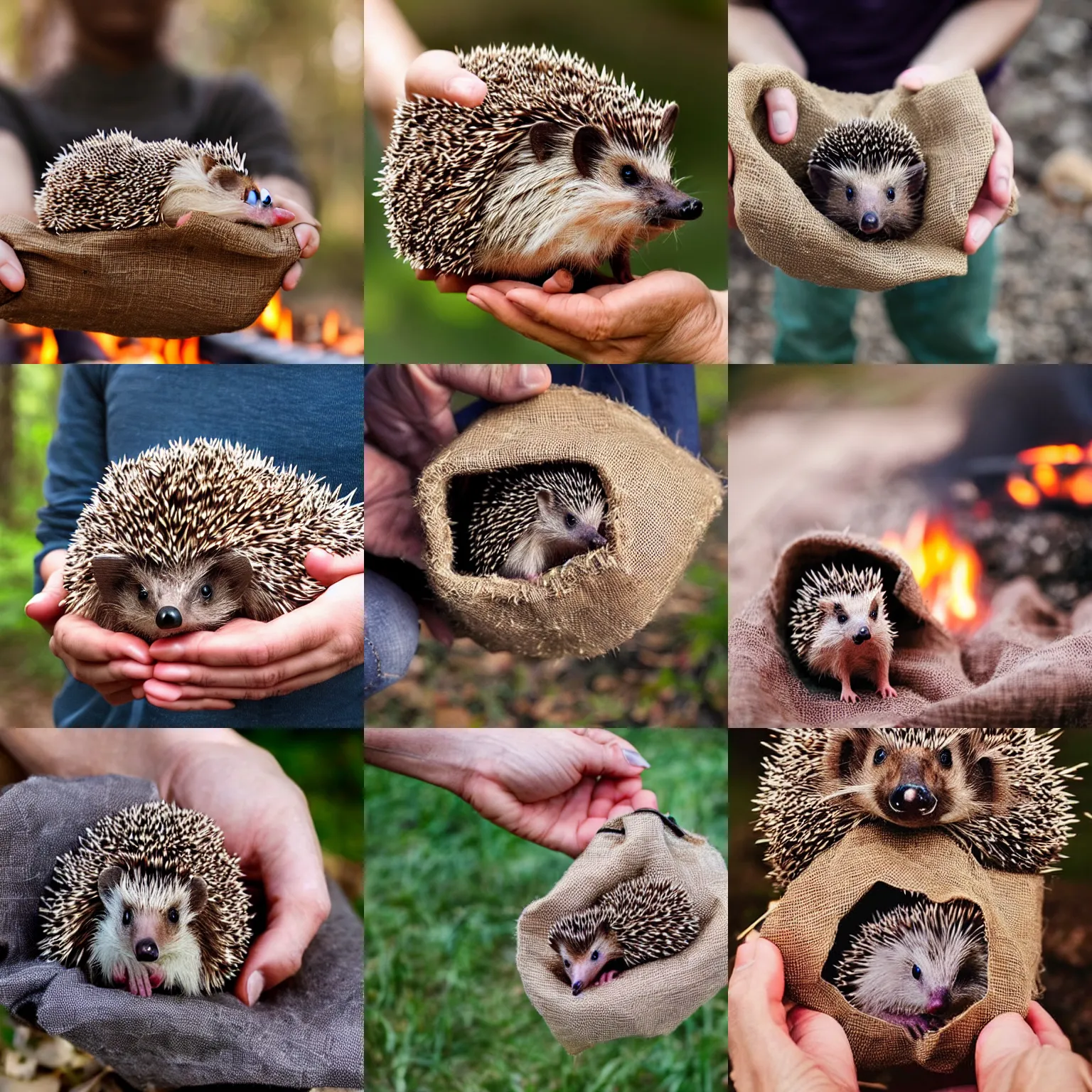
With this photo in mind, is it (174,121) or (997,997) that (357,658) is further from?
(997,997)

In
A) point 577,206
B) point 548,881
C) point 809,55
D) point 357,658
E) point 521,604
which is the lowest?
point 548,881

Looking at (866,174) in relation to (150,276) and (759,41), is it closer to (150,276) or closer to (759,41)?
(759,41)

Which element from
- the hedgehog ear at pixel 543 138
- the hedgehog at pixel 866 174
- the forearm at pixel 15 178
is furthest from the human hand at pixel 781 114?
the forearm at pixel 15 178

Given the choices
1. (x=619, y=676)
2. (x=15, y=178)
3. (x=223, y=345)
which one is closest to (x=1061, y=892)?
(x=619, y=676)

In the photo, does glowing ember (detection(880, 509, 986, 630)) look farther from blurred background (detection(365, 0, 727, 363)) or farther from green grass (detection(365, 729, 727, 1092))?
blurred background (detection(365, 0, 727, 363))

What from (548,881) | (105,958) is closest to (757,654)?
(548,881)

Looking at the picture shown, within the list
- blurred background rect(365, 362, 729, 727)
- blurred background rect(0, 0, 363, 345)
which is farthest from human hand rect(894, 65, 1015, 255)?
blurred background rect(0, 0, 363, 345)
